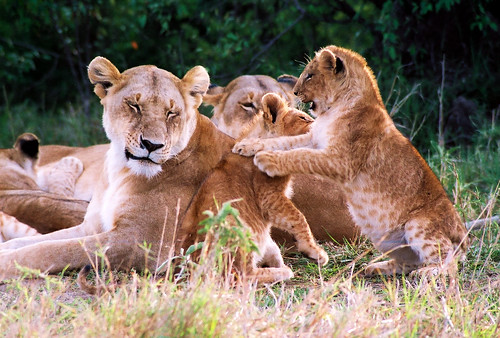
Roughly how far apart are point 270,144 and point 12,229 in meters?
1.67

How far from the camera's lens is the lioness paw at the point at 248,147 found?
417cm

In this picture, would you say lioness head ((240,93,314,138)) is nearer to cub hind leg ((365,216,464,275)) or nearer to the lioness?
the lioness

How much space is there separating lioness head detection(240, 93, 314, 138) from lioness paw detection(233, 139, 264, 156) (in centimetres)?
23

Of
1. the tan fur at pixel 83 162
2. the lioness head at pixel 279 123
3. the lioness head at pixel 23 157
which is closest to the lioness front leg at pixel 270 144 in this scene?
the lioness head at pixel 279 123

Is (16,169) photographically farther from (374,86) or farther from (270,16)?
(270,16)

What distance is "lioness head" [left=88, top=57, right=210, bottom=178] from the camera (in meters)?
3.80

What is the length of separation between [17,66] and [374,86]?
21.2 feet

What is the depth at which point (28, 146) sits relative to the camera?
5855mm

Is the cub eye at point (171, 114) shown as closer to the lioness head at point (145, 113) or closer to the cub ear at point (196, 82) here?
Answer: the lioness head at point (145, 113)

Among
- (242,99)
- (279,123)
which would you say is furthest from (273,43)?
(279,123)

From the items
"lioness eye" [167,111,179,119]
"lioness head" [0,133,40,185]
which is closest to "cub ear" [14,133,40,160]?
"lioness head" [0,133,40,185]

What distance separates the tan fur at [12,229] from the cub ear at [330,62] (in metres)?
1.99

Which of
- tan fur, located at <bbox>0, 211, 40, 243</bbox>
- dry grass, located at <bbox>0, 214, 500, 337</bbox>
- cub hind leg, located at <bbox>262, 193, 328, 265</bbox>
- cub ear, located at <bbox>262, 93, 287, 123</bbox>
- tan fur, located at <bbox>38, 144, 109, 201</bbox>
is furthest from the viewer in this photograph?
tan fur, located at <bbox>38, 144, 109, 201</bbox>

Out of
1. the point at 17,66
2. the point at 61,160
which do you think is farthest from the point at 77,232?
the point at 17,66
